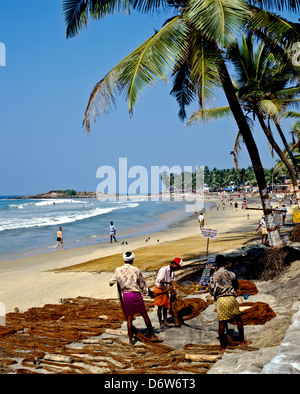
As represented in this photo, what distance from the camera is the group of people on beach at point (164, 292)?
16.6 ft

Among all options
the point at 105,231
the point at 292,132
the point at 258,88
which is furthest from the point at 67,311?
the point at 105,231

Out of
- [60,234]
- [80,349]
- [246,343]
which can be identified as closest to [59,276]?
[60,234]

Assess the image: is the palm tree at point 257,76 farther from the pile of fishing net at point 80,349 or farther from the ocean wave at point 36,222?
the ocean wave at point 36,222

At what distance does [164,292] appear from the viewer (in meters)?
6.55

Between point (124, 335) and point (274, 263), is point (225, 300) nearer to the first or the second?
point (124, 335)

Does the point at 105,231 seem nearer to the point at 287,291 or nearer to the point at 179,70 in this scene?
the point at 179,70

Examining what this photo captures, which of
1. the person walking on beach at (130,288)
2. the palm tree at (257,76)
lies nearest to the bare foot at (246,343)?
the person walking on beach at (130,288)

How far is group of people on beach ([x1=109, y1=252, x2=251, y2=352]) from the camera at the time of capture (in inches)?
200

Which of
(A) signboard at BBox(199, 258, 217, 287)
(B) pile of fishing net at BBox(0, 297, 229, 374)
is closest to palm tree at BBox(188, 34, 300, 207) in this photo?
(A) signboard at BBox(199, 258, 217, 287)

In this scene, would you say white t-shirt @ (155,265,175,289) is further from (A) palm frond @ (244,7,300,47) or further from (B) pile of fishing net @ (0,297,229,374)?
(A) palm frond @ (244,7,300,47)

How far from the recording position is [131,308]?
18.4 feet

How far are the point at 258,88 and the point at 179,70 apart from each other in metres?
3.16

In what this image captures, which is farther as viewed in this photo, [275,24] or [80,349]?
[275,24]
